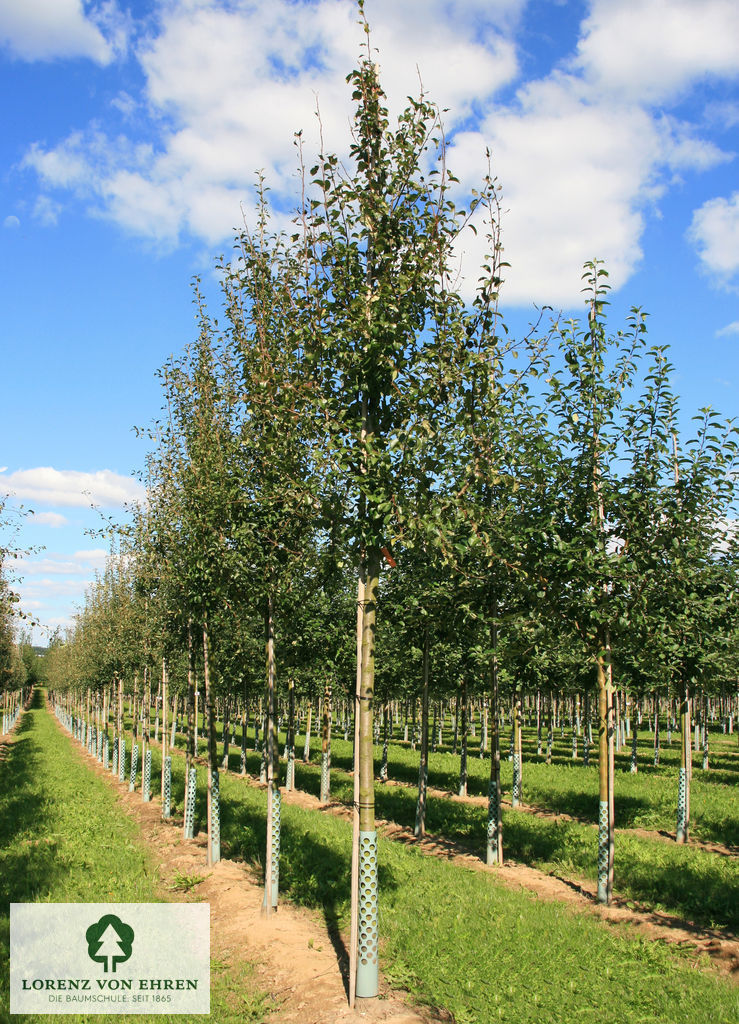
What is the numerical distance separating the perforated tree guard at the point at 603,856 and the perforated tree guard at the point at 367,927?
582cm

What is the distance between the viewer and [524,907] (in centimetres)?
1111

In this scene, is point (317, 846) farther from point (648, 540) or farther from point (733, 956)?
point (648, 540)

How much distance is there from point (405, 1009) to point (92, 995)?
379cm

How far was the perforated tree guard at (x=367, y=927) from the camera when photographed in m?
7.56

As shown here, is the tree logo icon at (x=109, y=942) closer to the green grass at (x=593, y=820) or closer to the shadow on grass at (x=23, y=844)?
the shadow on grass at (x=23, y=844)

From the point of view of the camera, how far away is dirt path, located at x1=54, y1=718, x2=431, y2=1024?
750 cm

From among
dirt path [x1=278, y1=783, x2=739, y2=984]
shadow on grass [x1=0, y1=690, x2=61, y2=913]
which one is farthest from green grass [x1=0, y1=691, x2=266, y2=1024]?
dirt path [x1=278, y1=783, x2=739, y2=984]

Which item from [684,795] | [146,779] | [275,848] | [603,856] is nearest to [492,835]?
[603,856]

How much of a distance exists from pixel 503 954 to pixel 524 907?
2290 millimetres

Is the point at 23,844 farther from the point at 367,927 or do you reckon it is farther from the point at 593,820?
the point at 593,820

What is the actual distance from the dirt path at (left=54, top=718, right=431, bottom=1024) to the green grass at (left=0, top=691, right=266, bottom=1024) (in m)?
0.35

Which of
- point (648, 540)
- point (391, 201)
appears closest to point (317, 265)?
point (391, 201)

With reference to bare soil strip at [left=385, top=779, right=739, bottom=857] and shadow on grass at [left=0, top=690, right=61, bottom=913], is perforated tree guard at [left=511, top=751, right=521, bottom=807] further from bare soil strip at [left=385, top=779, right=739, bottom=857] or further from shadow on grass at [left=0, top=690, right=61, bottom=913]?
shadow on grass at [left=0, top=690, right=61, bottom=913]

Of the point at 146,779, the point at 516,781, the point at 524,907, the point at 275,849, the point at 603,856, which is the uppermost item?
the point at 275,849
